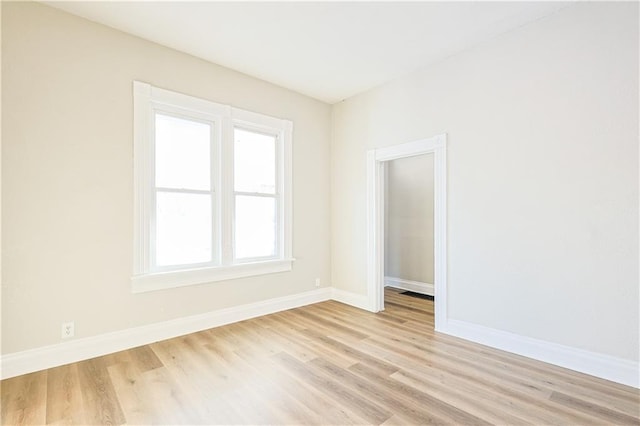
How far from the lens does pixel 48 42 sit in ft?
8.41

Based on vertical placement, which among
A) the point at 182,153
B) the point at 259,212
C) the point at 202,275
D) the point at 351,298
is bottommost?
the point at 351,298

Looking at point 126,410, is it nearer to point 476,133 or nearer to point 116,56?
point 116,56

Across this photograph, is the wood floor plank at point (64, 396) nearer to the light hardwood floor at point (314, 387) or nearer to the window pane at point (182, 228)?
the light hardwood floor at point (314, 387)

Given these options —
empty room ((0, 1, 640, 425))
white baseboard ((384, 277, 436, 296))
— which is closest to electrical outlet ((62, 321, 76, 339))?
empty room ((0, 1, 640, 425))

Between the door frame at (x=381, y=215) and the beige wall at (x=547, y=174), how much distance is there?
0.29 ft

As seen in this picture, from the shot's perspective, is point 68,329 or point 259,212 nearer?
point 68,329

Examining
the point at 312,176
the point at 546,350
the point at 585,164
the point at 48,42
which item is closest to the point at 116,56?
the point at 48,42

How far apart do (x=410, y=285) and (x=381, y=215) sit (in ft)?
6.17

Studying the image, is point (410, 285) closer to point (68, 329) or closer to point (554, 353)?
point (554, 353)

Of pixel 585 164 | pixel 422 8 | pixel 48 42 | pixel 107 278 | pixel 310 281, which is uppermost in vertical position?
pixel 422 8

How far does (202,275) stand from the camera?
11.1 feet

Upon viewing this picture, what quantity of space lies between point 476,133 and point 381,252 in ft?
6.05

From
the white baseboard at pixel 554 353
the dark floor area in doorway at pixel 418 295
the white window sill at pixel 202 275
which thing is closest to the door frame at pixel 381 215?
the white baseboard at pixel 554 353

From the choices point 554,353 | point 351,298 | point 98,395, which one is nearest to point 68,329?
point 98,395
